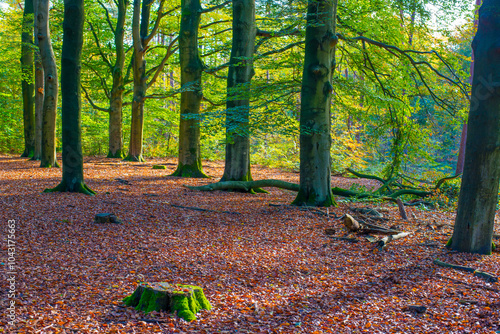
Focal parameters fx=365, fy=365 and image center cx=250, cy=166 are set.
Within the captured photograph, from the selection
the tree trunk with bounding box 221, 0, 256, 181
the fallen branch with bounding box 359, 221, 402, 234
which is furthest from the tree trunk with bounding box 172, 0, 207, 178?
the fallen branch with bounding box 359, 221, 402, 234

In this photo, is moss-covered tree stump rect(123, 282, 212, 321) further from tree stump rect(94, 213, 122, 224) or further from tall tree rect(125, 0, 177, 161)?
tall tree rect(125, 0, 177, 161)

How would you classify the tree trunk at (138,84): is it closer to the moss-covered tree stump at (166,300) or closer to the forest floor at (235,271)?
the forest floor at (235,271)

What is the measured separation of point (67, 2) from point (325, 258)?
7023mm

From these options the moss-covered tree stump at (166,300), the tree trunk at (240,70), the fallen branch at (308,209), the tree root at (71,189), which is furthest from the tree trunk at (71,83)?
the moss-covered tree stump at (166,300)

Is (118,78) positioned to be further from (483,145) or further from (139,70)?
(483,145)

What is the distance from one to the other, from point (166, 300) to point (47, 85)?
1038 cm

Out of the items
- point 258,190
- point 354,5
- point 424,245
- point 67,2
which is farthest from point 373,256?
point 67,2

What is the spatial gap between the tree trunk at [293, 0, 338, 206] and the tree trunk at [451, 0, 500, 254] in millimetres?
3081

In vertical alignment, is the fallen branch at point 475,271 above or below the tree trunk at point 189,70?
below

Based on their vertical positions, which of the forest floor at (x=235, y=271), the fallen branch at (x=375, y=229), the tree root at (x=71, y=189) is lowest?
the forest floor at (x=235, y=271)

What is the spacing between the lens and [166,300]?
10.3ft

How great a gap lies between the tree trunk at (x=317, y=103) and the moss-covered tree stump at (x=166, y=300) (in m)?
4.90

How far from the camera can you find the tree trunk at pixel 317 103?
24.5 feet

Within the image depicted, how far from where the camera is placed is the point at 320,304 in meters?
3.51
